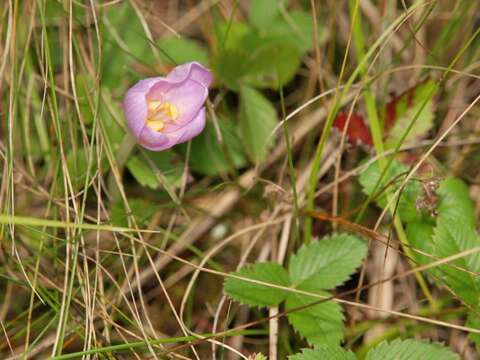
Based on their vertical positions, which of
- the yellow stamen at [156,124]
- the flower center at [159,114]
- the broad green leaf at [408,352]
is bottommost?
the broad green leaf at [408,352]

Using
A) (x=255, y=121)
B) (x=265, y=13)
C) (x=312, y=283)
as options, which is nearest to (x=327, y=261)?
(x=312, y=283)

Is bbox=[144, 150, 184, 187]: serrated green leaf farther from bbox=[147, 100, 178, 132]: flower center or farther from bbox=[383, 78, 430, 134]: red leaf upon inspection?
bbox=[383, 78, 430, 134]: red leaf

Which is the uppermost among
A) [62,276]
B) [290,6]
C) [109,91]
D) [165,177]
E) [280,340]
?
[290,6]

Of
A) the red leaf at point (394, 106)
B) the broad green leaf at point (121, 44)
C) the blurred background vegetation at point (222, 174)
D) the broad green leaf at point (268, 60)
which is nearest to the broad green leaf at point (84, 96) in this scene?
the blurred background vegetation at point (222, 174)

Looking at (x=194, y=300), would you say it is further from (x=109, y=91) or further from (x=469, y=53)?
(x=469, y=53)

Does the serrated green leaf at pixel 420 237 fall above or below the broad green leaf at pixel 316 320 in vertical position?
above

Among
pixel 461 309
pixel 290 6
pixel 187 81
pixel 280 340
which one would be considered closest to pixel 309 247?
pixel 280 340

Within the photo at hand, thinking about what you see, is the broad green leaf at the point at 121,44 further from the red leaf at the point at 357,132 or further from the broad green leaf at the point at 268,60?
the red leaf at the point at 357,132
